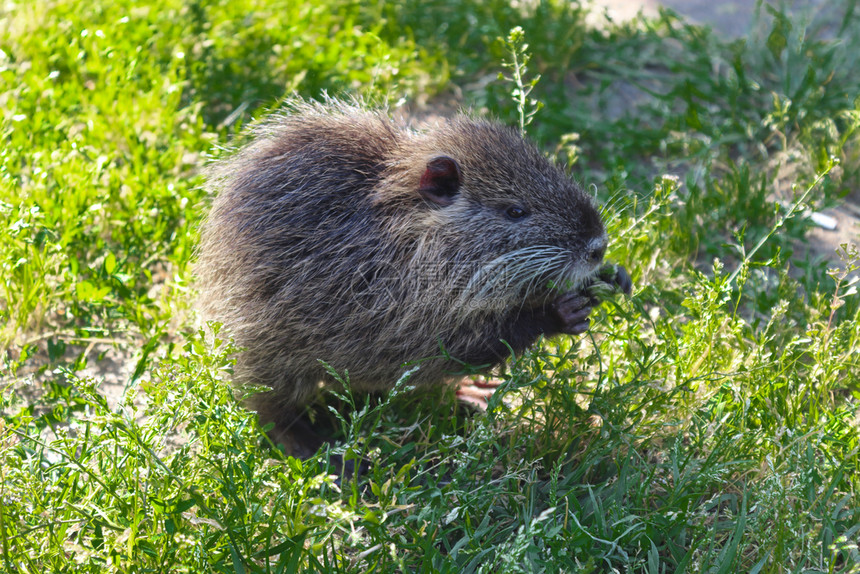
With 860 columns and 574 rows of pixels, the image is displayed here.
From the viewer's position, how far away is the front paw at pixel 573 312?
332 cm

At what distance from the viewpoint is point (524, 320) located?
133 inches

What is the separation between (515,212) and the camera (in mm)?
3320

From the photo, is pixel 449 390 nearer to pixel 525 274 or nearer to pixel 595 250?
pixel 525 274

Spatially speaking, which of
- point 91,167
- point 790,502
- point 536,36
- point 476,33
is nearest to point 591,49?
point 536,36

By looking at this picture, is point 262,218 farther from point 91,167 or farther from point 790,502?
point 790,502

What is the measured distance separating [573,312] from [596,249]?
0.27 m

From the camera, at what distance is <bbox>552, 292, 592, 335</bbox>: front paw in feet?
10.9

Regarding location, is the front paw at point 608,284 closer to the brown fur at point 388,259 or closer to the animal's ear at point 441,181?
the brown fur at point 388,259

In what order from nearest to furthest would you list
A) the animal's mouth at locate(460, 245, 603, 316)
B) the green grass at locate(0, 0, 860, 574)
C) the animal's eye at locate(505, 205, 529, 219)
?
1. the green grass at locate(0, 0, 860, 574)
2. the animal's mouth at locate(460, 245, 603, 316)
3. the animal's eye at locate(505, 205, 529, 219)

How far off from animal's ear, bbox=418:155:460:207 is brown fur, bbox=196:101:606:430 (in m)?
0.02

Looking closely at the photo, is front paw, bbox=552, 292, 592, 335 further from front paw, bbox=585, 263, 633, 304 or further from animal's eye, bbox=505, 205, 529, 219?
animal's eye, bbox=505, 205, 529, 219

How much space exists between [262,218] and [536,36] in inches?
125

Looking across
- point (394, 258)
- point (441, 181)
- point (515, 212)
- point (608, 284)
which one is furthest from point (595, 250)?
point (394, 258)

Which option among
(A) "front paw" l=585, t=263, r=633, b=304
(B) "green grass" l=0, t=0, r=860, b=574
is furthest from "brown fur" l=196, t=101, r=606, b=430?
(B) "green grass" l=0, t=0, r=860, b=574
